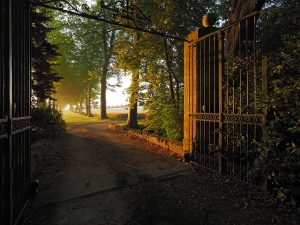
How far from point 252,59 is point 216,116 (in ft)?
5.39

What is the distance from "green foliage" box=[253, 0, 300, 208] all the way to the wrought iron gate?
0.25 metres

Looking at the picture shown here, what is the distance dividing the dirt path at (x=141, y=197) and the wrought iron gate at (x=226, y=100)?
2.08 feet

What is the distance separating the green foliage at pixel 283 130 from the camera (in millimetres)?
3891

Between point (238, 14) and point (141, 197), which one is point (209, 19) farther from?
point (141, 197)

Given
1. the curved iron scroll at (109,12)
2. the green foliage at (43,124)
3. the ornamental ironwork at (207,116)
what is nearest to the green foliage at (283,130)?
the ornamental ironwork at (207,116)

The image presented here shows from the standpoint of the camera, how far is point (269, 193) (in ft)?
14.7

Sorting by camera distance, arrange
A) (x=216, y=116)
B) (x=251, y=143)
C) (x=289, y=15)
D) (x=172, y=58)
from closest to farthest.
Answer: (x=251, y=143), (x=216, y=116), (x=289, y=15), (x=172, y=58)

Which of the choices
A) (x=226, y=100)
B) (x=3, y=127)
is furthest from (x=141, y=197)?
(x=226, y=100)

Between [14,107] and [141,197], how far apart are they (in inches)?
113

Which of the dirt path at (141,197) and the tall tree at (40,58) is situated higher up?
the tall tree at (40,58)

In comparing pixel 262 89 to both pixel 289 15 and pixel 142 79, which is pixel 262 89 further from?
pixel 142 79

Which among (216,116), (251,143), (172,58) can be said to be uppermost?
(172,58)

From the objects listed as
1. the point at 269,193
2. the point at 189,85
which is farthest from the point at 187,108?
the point at 269,193

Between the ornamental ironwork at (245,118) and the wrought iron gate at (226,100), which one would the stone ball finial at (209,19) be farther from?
the ornamental ironwork at (245,118)
